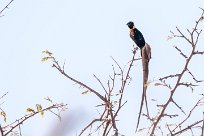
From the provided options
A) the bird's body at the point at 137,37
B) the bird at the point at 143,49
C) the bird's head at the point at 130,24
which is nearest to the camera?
the bird at the point at 143,49

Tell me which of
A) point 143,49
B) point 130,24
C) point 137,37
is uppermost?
point 130,24

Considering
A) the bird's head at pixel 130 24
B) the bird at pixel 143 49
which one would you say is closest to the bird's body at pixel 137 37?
the bird at pixel 143 49

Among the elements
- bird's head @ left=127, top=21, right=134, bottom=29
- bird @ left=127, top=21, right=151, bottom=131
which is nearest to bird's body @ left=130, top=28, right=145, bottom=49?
bird @ left=127, top=21, right=151, bottom=131

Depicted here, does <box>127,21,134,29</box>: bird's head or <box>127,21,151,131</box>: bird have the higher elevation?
<box>127,21,134,29</box>: bird's head

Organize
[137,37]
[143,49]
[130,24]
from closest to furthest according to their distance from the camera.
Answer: [143,49] < [137,37] < [130,24]

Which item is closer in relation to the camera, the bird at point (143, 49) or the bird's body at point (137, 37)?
the bird at point (143, 49)

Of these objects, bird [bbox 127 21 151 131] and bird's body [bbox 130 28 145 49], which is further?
bird's body [bbox 130 28 145 49]

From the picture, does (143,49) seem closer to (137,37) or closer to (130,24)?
(137,37)

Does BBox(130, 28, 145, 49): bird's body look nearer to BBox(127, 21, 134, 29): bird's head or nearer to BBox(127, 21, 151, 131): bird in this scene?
BBox(127, 21, 151, 131): bird

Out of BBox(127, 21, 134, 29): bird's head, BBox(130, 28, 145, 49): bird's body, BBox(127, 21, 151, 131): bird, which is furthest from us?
BBox(127, 21, 134, 29): bird's head

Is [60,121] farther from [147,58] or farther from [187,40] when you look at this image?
[147,58]

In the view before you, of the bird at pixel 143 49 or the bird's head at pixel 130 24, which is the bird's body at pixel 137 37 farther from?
the bird's head at pixel 130 24

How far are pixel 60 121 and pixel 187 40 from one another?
1.62m

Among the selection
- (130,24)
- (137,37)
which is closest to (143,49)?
(137,37)
